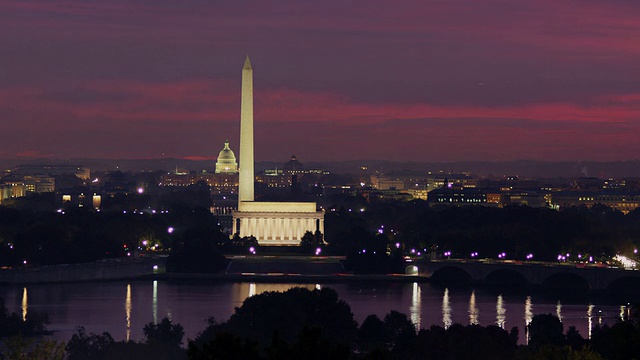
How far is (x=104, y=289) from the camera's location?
107438mm

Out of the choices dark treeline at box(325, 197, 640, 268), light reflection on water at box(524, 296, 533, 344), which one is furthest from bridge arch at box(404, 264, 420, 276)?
light reflection on water at box(524, 296, 533, 344)

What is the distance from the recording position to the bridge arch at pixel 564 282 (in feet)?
368

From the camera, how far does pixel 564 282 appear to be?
114 metres

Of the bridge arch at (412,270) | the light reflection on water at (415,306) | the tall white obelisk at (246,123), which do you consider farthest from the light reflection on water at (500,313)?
the tall white obelisk at (246,123)

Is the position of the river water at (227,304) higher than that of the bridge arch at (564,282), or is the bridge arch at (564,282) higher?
the bridge arch at (564,282)

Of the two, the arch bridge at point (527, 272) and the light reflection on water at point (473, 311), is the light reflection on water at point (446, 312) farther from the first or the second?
the arch bridge at point (527, 272)

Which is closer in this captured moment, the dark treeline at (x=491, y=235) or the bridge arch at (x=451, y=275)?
the bridge arch at (x=451, y=275)

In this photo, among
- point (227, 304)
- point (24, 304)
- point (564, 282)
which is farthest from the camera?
point (564, 282)

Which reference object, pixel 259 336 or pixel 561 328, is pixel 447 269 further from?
pixel 259 336

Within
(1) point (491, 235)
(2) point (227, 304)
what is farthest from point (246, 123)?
(2) point (227, 304)

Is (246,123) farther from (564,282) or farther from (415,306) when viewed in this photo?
(415,306)

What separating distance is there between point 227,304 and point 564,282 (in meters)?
26.4

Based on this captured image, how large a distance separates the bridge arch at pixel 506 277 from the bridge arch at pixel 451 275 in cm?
124

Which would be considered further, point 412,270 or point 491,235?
point 491,235
